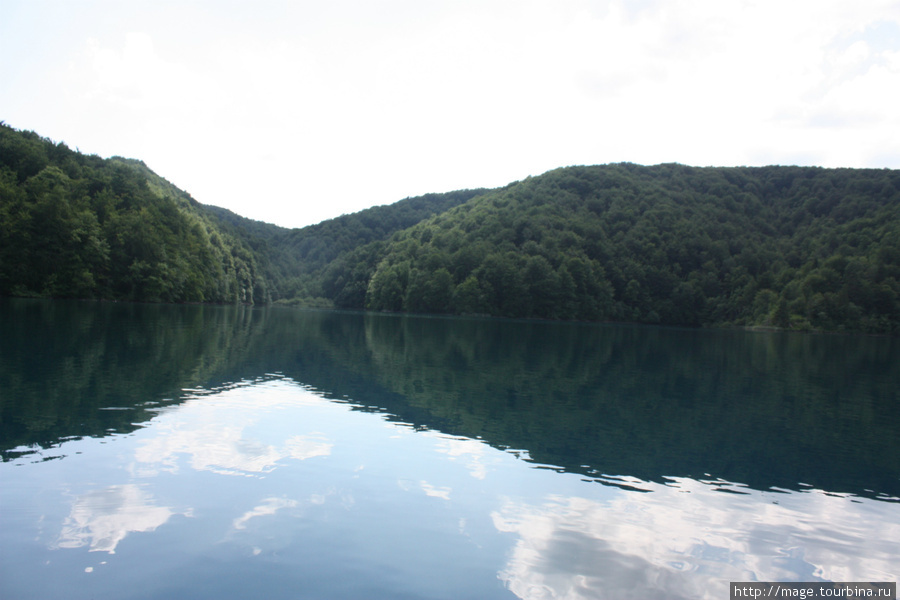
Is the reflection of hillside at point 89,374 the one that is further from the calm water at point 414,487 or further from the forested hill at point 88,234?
Result: the forested hill at point 88,234

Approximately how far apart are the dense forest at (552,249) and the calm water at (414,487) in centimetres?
6152

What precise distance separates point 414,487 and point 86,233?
73301 mm

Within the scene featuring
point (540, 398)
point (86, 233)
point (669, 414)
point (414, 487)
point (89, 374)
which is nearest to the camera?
point (414, 487)

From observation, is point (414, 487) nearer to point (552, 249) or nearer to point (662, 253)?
point (552, 249)

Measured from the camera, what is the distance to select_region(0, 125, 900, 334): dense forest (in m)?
71.1

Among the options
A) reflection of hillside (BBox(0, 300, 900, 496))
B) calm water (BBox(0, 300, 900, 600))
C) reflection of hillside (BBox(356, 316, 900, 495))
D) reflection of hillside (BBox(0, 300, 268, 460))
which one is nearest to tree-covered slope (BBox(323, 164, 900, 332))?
reflection of hillside (BBox(0, 300, 900, 496))

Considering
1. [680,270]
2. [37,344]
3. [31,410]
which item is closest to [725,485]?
[31,410]

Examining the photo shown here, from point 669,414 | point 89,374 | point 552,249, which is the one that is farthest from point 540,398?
point 552,249

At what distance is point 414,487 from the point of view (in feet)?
31.0

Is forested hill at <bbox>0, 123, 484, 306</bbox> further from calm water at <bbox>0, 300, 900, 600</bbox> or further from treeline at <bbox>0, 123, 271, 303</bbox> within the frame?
calm water at <bbox>0, 300, 900, 600</bbox>

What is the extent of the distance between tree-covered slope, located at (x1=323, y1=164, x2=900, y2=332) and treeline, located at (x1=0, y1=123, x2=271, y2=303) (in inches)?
2104

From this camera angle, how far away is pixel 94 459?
946 cm

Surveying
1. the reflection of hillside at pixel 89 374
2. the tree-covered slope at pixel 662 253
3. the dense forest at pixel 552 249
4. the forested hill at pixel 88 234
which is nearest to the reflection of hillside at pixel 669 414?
the reflection of hillside at pixel 89 374

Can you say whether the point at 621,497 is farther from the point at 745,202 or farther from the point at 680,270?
the point at 745,202
